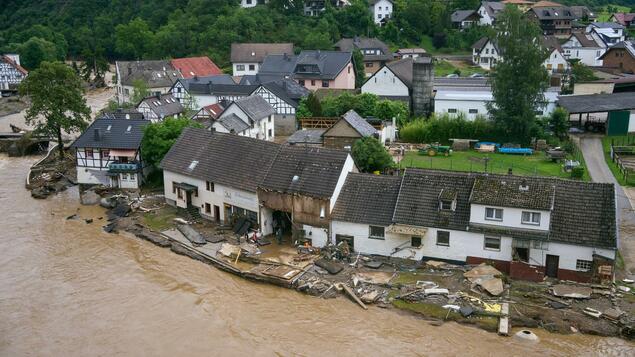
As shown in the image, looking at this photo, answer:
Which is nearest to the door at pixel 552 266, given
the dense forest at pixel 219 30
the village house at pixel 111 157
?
the village house at pixel 111 157

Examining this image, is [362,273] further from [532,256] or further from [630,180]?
[630,180]

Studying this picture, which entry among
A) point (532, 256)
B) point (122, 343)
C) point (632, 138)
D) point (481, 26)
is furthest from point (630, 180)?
point (481, 26)

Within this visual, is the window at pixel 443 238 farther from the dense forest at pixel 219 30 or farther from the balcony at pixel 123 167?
the dense forest at pixel 219 30

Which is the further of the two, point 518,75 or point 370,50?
point 370,50

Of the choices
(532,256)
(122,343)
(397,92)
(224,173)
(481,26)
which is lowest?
(122,343)

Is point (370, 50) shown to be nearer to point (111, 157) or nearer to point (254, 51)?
point (254, 51)

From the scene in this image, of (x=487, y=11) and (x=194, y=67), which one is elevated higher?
(x=487, y=11)

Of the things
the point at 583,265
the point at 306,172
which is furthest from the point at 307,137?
the point at 583,265
